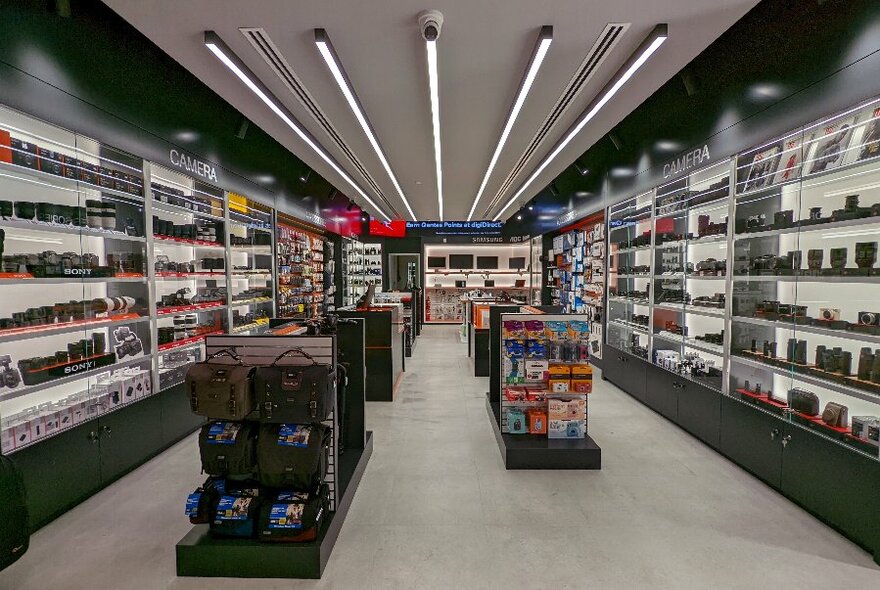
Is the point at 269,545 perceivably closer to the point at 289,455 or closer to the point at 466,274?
the point at 289,455

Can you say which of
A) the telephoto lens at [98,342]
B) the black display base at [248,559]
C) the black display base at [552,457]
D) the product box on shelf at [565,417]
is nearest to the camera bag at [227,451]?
the black display base at [248,559]

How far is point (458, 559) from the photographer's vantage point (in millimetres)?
2555

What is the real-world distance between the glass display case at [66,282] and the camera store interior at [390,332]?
0.03 metres

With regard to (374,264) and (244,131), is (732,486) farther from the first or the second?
(374,264)

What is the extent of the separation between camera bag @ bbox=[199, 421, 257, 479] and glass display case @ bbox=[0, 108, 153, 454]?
143cm

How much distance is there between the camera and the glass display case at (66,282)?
301cm

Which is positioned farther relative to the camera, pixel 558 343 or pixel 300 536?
pixel 558 343

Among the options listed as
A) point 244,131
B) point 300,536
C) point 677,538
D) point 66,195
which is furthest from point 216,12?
point 677,538

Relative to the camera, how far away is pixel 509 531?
112 inches

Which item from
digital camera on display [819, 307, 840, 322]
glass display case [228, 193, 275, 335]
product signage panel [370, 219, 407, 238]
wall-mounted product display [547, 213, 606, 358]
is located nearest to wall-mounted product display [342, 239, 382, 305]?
product signage panel [370, 219, 407, 238]

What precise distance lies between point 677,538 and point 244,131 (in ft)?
20.4

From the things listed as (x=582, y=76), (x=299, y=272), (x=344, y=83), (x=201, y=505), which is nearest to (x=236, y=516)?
(x=201, y=505)

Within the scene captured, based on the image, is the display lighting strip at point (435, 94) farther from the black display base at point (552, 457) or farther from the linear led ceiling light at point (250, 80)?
the black display base at point (552, 457)

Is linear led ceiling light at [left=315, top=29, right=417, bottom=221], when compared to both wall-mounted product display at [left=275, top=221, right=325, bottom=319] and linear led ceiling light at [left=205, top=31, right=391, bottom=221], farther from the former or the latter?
wall-mounted product display at [left=275, top=221, right=325, bottom=319]
